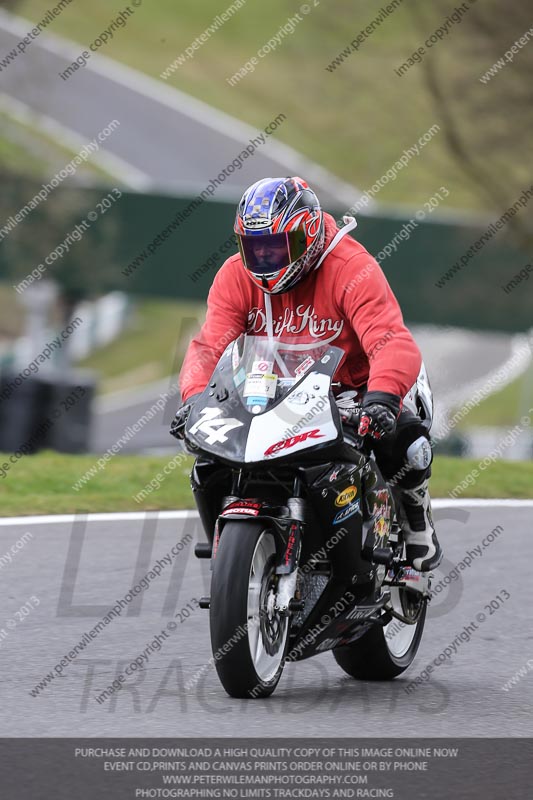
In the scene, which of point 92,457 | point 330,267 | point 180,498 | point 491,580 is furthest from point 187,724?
point 92,457

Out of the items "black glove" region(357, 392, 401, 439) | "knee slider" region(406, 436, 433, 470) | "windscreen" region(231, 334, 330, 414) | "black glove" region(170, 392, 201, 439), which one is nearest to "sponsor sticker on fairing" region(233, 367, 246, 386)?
"windscreen" region(231, 334, 330, 414)

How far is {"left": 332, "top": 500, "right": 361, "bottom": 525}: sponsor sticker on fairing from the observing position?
205 inches

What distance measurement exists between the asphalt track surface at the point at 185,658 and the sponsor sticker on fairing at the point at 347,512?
685mm

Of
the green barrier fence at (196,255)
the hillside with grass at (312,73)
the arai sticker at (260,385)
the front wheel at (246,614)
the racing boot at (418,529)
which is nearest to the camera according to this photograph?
the front wheel at (246,614)

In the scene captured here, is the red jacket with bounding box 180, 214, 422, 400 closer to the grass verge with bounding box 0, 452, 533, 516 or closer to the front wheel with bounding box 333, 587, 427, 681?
the front wheel with bounding box 333, 587, 427, 681

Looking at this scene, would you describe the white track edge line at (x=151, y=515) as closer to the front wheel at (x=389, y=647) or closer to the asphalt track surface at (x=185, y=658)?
the asphalt track surface at (x=185, y=658)

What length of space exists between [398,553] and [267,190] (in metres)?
1.68

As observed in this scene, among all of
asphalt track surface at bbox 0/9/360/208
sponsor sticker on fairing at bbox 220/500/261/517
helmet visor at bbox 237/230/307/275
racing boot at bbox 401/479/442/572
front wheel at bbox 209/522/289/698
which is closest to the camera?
front wheel at bbox 209/522/289/698

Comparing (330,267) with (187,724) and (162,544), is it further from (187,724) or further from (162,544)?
(162,544)

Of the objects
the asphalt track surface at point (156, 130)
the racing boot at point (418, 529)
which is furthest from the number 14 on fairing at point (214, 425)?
the asphalt track surface at point (156, 130)

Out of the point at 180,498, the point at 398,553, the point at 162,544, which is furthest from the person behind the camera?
the point at 180,498

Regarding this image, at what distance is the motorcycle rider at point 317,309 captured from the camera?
5.27 metres

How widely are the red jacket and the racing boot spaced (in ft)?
2.02
